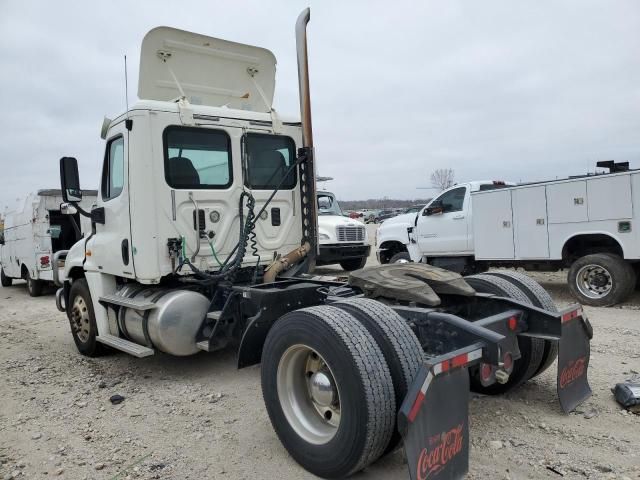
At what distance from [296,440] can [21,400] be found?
302 centimetres

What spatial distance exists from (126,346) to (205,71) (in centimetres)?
304

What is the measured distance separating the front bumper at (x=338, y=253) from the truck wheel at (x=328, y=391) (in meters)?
8.89

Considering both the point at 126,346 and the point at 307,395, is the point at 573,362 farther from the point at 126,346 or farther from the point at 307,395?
the point at 126,346

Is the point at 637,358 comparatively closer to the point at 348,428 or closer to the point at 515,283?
the point at 515,283

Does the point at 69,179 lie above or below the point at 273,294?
above

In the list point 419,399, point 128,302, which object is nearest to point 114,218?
point 128,302

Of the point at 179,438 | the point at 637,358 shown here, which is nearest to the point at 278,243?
the point at 179,438

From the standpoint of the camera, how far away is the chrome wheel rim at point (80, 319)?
5.96 m

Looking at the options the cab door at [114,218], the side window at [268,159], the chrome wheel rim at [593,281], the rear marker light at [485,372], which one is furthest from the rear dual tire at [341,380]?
the chrome wheel rim at [593,281]

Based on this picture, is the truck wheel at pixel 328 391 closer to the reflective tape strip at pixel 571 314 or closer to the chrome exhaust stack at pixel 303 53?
the reflective tape strip at pixel 571 314

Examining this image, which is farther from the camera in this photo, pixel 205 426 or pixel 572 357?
pixel 205 426

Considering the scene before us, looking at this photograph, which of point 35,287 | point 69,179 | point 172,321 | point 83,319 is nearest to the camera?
point 172,321

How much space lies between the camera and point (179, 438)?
3723 mm

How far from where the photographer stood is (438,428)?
258 centimetres
